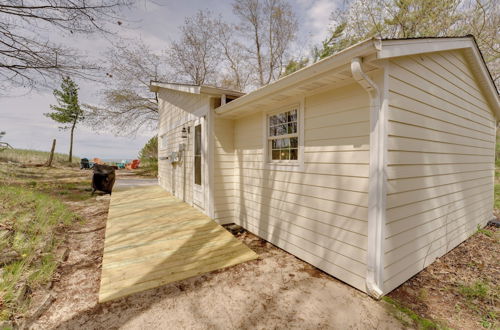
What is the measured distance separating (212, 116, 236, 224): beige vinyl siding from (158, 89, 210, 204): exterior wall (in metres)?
0.58

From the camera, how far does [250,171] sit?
4289mm

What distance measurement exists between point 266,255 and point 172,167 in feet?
17.6

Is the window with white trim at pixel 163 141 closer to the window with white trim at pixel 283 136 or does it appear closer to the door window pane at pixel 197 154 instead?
the door window pane at pixel 197 154

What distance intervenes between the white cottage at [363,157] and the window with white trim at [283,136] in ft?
0.08

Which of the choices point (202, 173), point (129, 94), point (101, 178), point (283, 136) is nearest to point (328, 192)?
point (283, 136)

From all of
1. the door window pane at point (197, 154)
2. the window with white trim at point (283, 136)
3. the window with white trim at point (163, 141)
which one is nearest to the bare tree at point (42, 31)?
the door window pane at point (197, 154)

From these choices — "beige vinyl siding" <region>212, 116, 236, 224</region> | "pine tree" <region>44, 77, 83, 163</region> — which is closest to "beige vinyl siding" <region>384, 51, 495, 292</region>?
"beige vinyl siding" <region>212, 116, 236, 224</region>

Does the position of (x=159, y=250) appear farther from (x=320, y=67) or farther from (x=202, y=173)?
(x=320, y=67)

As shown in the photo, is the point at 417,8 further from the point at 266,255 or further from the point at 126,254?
the point at 126,254

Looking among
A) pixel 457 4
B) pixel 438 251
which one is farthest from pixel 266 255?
pixel 457 4

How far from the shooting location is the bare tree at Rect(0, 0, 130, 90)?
3789 millimetres

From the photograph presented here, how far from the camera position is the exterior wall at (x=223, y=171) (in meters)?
4.62

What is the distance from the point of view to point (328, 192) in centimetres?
267

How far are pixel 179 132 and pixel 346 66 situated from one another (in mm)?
5670
